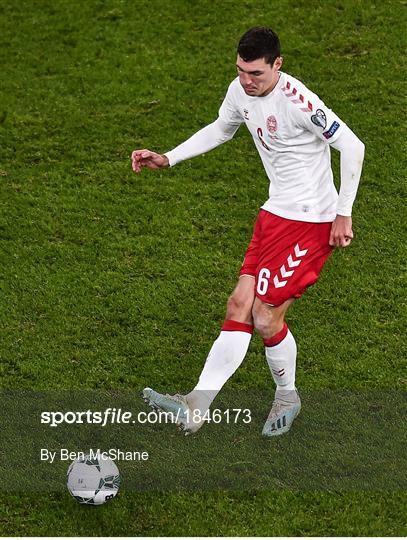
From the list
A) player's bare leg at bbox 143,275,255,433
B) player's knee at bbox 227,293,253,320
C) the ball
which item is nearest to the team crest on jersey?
player's bare leg at bbox 143,275,255,433

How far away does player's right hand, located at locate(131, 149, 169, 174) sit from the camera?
6551 mm

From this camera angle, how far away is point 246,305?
248 inches

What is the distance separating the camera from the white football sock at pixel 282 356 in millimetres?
6363

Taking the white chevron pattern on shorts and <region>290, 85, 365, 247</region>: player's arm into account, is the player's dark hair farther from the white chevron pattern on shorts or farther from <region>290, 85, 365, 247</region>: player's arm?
→ the white chevron pattern on shorts

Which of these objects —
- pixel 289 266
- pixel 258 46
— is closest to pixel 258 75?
pixel 258 46

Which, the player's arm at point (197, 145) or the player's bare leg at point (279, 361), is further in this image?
the player's arm at point (197, 145)

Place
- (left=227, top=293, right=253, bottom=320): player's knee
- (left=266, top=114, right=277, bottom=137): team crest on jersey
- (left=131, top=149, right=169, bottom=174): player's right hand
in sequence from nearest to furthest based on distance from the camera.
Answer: (left=266, top=114, right=277, bottom=137): team crest on jersey < (left=227, top=293, right=253, bottom=320): player's knee < (left=131, top=149, right=169, bottom=174): player's right hand

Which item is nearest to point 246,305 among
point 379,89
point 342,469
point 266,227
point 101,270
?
point 266,227

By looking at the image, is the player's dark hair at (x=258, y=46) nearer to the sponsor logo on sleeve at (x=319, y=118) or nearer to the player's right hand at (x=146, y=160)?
the sponsor logo on sleeve at (x=319, y=118)

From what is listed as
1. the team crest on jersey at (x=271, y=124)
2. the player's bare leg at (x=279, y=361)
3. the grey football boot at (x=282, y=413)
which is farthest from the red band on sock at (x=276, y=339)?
the team crest on jersey at (x=271, y=124)

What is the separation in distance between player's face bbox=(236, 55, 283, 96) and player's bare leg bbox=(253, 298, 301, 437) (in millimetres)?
1155

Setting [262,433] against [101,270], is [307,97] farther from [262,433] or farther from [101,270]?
[101,270]

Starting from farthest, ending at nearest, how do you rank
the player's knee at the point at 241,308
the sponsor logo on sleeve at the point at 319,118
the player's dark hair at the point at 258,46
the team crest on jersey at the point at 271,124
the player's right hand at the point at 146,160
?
the player's right hand at the point at 146,160
the player's knee at the point at 241,308
the team crest on jersey at the point at 271,124
the sponsor logo on sleeve at the point at 319,118
the player's dark hair at the point at 258,46

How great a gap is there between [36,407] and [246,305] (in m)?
1.50
